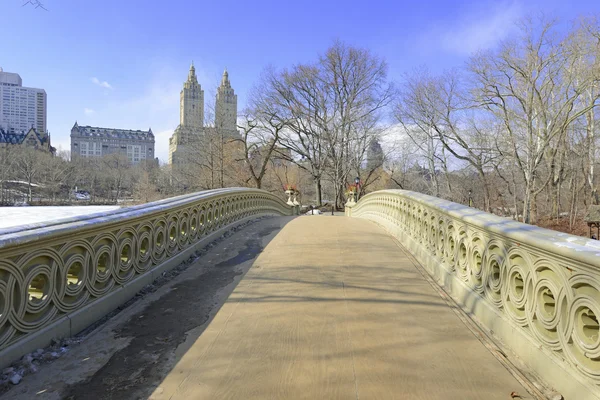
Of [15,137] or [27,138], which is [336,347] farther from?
[15,137]

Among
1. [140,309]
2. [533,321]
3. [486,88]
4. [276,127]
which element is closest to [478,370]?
[533,321]

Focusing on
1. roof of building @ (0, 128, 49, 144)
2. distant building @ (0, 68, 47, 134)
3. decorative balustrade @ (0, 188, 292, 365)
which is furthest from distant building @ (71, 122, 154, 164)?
decorative balustrade @ (0, 188, 292, 365)

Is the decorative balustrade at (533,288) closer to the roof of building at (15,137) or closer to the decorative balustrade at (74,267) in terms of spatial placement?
the decorative balustrade at (74,267)

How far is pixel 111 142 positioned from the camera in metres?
152

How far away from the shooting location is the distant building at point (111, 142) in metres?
146

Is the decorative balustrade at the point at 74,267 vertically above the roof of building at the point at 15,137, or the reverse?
the roof of building at the point at 15,137

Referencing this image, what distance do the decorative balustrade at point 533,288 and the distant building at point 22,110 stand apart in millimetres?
129556

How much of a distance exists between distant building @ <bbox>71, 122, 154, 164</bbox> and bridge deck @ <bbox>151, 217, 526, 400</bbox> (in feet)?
497

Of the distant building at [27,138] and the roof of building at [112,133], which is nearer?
the distant building at [27,138]

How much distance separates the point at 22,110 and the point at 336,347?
141 metres

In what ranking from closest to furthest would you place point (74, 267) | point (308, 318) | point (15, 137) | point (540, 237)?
point (540, 237) → point (74, 267) → point (308, 318) → point (15, 137)

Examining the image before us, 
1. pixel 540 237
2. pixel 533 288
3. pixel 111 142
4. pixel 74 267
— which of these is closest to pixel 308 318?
pixel 533 288

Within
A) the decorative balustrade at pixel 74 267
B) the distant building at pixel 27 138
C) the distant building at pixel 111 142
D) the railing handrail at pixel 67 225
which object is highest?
the distant building at pixel 111 142

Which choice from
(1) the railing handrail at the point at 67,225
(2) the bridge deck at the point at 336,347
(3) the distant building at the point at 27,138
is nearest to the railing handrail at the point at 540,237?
(2) the bridge deck at the point at 336,347
